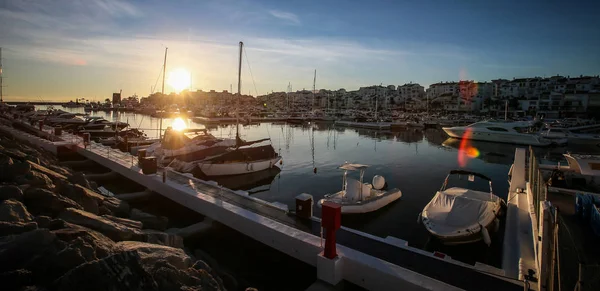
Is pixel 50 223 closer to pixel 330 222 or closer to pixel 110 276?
pixel 110 276

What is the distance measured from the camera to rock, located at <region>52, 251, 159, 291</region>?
4.29 metres

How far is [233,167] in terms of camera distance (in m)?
21.3

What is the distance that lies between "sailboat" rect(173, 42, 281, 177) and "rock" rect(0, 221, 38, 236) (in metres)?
14.6

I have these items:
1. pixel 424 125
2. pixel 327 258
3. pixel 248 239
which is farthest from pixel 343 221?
pixel 424 125

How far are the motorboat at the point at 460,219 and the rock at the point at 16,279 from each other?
10.6 m

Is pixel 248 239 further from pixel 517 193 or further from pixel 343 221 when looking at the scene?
pixel 517 193

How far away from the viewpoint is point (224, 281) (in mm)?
7223

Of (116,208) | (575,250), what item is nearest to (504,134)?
(575,250)

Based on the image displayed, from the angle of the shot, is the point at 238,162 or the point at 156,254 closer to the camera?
the point at 156,254

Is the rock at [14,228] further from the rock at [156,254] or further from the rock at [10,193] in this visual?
the rock at [10,193]

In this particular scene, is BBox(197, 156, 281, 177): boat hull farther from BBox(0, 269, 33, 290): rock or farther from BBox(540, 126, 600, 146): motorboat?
BBox(540, 126, 600, 146): motorboat

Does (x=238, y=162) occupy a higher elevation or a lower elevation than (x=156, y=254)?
lower

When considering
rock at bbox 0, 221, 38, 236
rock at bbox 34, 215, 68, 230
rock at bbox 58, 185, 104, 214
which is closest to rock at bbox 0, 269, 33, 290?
rock at bbox 0, 221, 38, 236

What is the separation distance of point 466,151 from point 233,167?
93.4 feet
